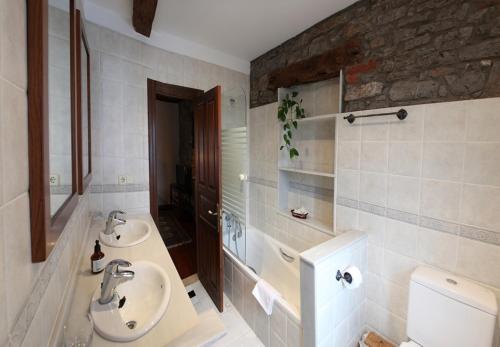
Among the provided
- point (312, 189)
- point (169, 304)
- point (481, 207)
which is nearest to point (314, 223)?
point (312, 189)

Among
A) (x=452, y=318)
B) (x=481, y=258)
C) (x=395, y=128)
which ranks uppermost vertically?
(x=395, y=128)

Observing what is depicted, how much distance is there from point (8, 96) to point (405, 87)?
1883 mm

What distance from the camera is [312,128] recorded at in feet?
7.37

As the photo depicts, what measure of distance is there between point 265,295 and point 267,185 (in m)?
1.26

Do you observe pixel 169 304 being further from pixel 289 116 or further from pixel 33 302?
pixel 289 116

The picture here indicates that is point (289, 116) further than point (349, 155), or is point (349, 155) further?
point (289, 116)

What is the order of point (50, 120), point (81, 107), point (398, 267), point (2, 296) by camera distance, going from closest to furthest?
point (2, 296)
point (50, 120)
point (81, 107)
point (398, 267)

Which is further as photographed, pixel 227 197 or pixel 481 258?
pixel 227 197

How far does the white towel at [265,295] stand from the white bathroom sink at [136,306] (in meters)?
0.88

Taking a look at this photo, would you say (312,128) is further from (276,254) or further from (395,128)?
(276,254)

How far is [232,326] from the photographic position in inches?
78.7

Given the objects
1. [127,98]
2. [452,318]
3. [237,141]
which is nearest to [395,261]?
Result: [452,318]

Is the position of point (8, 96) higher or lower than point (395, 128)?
lower

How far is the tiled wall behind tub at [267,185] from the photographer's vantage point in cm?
233
